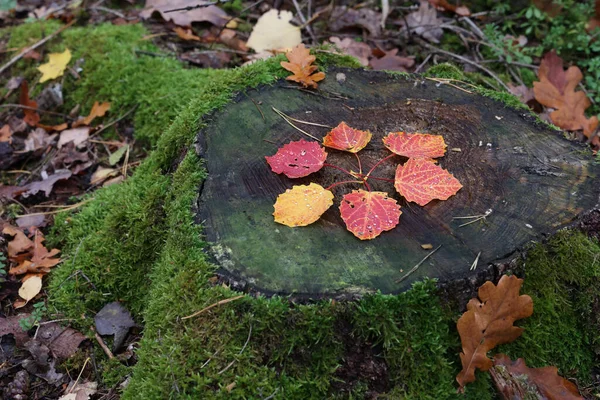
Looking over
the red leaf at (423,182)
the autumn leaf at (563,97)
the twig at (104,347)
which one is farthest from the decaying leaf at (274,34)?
the twig at (104,347)

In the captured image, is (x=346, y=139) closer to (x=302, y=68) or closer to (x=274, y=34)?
(x=302, y=68)

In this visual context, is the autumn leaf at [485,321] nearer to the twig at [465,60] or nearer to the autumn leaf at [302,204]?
the autumn leaf at [302,204]

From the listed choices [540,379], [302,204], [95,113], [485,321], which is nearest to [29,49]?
[95,113]

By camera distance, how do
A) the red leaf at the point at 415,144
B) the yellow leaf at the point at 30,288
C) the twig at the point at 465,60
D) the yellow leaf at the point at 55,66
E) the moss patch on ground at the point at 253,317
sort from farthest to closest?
the yellow leaf at the point at 55,66 < the twig at the point at 465,60 < the yellow leaf at the point at 30,288 < the red leaf at the point at 415,144 < the moss patch on ground at the point at 253,317

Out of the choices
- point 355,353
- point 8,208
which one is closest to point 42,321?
point 8,208

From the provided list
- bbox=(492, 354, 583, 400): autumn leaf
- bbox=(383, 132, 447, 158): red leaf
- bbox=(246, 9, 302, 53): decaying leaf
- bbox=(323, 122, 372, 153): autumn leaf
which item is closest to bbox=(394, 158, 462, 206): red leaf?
bbox=(383, 132, 447, 158): red leaf

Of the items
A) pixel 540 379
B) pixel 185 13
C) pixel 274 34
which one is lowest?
pixel 540 379
